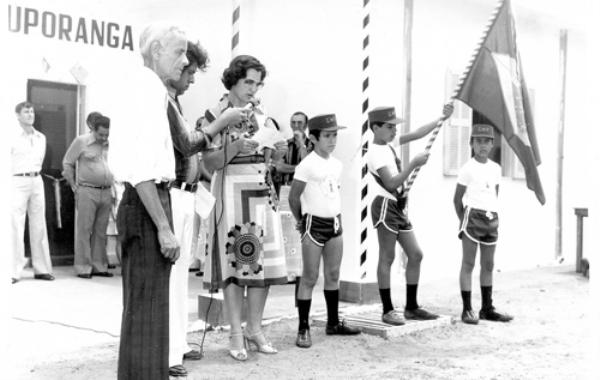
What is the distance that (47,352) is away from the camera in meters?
5.24

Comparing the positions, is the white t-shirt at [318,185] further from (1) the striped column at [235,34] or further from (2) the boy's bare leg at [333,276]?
(1) the striped column at [235,34]

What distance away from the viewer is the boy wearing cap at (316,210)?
5691mm

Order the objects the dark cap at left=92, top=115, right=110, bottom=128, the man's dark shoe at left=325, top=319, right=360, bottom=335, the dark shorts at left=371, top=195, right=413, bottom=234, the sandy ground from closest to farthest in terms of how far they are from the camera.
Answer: the sandy ground < the man's dark shoe at left=325, top=319, right=360, bottom=335 < the dark shorts at left=371, top=195, right=413, bottom=234 < the dark cap at left=92, top=115, right=110, bottom=128

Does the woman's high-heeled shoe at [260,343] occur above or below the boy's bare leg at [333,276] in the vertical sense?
below

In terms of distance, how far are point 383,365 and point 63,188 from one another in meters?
5.82

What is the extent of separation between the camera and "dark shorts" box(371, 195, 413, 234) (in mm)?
6273

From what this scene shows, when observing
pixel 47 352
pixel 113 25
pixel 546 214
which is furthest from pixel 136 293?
pixel 546 214

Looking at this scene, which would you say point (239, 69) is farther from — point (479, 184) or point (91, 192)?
point (91, 192)

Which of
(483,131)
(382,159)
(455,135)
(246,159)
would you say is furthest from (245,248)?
(455,135)

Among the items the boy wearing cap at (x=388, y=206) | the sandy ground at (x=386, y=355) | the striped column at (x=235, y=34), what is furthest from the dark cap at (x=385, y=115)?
the sandy ground at (x=386, y=355)

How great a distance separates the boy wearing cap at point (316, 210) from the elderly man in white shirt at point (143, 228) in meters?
2.35

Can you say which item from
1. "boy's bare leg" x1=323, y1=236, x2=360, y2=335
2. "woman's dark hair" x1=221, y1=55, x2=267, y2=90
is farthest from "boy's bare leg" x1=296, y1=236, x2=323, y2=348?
"woman's dark hair" x1=221, y1=55, x2=267, y2=90

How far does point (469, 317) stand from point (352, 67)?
2.94 meters

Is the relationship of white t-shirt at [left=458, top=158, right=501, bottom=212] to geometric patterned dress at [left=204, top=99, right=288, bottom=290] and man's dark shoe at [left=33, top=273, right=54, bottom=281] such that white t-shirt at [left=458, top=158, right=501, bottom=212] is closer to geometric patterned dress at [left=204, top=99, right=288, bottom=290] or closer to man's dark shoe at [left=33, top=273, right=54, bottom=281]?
geometric patterned dress at [left=204, top=99, right=288, bottom=290]
